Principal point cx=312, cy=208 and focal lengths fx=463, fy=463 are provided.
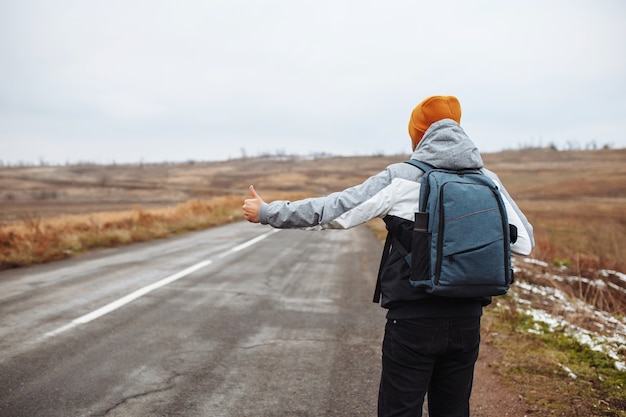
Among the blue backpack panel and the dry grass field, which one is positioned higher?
the blue backpack panel

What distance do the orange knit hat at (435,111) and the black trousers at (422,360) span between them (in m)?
1.04

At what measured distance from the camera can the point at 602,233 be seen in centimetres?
1920

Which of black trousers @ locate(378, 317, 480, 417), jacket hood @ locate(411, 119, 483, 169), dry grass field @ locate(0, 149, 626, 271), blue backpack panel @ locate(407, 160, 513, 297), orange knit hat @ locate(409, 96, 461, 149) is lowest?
dry grass field @ locate(0, 149, 626, 271)

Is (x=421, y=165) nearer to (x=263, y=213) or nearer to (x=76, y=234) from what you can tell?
(x=263, y=213)

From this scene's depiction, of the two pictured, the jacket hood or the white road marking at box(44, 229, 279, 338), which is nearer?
the jacket hood

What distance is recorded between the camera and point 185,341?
493 centimetres

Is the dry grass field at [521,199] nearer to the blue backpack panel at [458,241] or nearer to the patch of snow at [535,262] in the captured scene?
the patch of snow at [535,262]

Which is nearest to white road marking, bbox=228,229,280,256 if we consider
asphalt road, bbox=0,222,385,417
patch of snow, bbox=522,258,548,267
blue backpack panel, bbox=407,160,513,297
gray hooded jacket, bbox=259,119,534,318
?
asphalt road, bbox=0,222,385,417

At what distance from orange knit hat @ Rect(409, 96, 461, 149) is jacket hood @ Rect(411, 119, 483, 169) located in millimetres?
78

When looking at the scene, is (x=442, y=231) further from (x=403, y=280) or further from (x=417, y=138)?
(x=417, y=138)

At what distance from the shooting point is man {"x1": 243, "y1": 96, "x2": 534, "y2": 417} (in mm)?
2266

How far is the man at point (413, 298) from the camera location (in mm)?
2266

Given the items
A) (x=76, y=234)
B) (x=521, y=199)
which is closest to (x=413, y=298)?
(x=76, y=234)

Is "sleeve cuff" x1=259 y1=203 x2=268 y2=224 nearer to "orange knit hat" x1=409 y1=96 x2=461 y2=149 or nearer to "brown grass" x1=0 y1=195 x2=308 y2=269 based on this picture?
"orange knit hat" x1=409 y1=96 x2=461 y2=149
